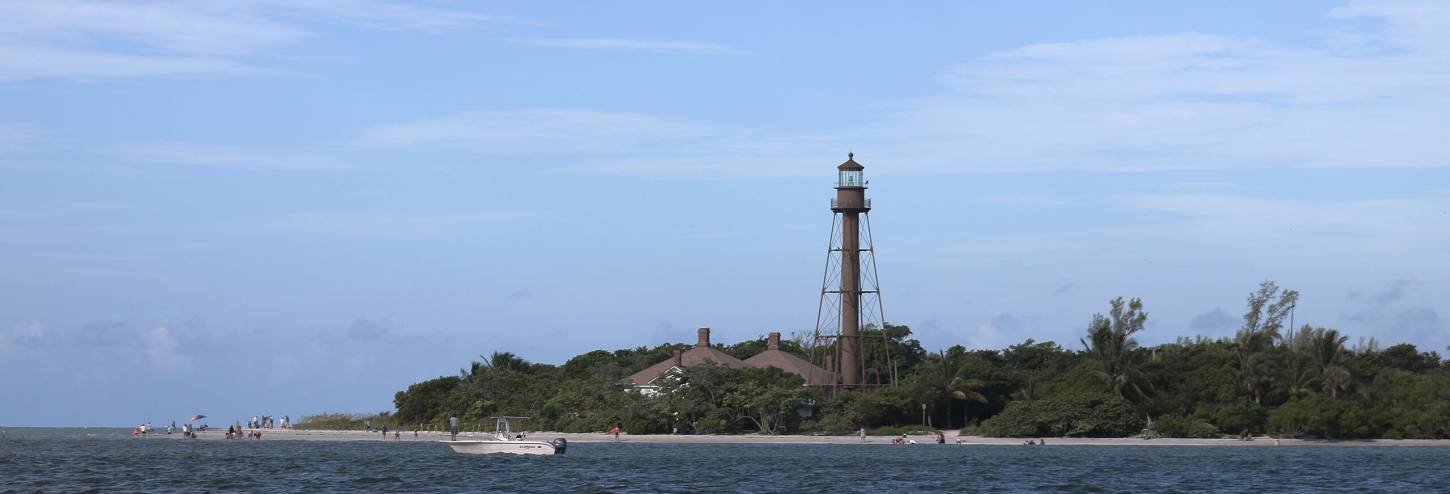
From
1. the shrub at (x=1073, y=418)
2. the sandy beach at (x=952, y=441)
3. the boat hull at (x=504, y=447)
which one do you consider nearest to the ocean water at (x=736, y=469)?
the boat hull at (x=504, y=447)

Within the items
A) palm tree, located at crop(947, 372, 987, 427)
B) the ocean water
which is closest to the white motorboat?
the ocean water

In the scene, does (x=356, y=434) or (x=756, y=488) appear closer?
(x=756, y=488)

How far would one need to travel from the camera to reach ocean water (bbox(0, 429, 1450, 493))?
53188 mm

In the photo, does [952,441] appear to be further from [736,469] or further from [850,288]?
[736,469]

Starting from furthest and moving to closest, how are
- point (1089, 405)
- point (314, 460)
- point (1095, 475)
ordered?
point (1089, 405), point (314, 460), point (1095, 475)

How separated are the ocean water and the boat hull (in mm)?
494

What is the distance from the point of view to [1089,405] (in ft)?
282

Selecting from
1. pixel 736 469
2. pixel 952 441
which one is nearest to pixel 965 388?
pixel 952 441

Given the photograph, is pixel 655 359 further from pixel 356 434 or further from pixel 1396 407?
pixel 1396 407

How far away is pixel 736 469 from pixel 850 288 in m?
32.2

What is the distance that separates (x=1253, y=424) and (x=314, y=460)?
1839 inches

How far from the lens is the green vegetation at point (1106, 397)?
86.0 meters

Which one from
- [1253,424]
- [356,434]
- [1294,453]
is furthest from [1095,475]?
[356,434]

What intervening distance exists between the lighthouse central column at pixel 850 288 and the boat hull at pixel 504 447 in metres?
26.8
